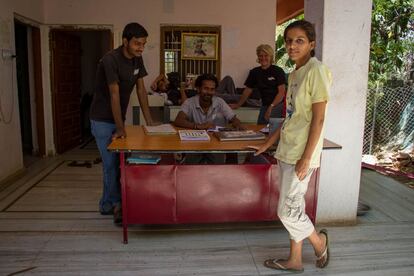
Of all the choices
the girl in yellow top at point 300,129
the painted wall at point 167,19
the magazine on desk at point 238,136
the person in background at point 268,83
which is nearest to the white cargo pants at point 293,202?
the girl in yellow top at point 300,129

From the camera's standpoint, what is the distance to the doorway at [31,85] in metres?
5.66

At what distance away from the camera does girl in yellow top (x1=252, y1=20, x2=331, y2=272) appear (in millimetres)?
2123

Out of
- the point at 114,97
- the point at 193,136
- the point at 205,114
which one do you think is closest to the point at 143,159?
the point at 193,136

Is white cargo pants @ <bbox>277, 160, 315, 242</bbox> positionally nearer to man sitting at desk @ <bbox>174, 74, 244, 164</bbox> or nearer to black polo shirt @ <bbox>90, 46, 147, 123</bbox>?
man sitting at desk @ <bbox>174, 74, 244, 164</bbox>

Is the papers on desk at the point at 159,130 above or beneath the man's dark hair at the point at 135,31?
beneath

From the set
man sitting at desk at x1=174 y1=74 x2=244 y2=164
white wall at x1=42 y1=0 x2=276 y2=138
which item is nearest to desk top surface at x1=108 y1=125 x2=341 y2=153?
man sitting at desk at x1=174 y1=74 x2=244 y2=164

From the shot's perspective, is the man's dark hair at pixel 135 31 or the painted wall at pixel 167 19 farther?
the painted wall at pixel 167 19

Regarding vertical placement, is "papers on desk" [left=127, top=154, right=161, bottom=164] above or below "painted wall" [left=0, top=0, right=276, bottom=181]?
below

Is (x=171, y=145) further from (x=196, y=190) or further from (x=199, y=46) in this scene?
(x=199, y=46)

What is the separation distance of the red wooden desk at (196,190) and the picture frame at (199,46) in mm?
3155

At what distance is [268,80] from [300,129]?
217cm

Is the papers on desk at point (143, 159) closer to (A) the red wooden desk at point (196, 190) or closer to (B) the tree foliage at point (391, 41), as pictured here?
(A) the red wooden desk at point (196, 190)

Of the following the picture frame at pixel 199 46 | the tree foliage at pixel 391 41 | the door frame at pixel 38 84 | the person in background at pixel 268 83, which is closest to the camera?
the person in background at pixel 268 83

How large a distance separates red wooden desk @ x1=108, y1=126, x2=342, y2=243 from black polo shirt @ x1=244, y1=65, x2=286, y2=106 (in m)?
1.53
